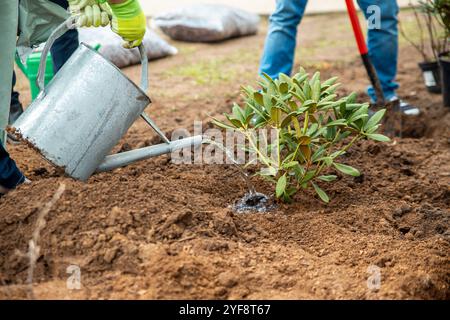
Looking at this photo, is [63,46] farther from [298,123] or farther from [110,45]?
[110,45]

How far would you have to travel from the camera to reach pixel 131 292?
5.83 ft

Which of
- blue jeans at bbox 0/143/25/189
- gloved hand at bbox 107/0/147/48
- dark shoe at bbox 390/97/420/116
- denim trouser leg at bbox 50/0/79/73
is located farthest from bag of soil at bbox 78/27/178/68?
blue jeans at bbox 0/143/25/189

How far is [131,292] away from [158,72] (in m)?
3.25

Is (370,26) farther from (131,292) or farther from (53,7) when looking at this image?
(131,292)

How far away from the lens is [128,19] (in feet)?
7.84

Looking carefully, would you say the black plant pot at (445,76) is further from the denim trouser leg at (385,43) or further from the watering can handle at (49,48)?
the watering can handle at (49,48)

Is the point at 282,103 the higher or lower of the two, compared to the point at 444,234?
higher

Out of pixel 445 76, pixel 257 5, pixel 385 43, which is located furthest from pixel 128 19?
pixel 257 5

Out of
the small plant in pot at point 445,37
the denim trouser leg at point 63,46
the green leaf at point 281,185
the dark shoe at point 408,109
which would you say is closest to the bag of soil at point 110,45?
the denim trouser leg at point 63,46

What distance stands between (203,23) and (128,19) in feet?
11.3

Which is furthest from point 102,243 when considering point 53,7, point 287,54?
point 287,54

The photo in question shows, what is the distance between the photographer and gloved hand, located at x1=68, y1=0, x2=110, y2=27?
2355mm

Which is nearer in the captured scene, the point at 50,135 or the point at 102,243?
the point at 102,243

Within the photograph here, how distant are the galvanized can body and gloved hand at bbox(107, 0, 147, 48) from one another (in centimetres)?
19
